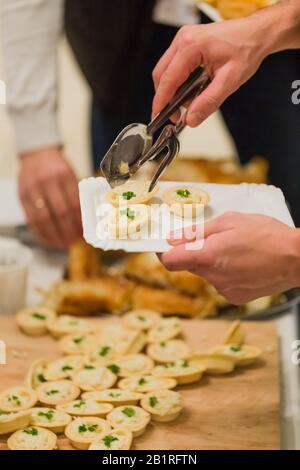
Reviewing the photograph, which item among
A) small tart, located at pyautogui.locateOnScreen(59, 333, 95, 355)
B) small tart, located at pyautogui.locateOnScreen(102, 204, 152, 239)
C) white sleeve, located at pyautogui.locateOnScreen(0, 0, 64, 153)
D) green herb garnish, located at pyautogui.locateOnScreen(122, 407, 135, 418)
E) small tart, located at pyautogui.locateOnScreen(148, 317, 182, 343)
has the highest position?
white sleeve, located at pyautogui.locateOnScreen(0, 0, 64, 153)

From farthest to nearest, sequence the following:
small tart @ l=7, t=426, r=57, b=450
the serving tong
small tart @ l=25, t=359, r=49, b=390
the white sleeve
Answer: the white sleeve
small tart @ l=25, t=359, r=49, b=390
small tart @ l=7, t=426, r=57, b=450
the serving tong

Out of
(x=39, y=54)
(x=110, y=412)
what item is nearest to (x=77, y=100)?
(x=39, y=54)

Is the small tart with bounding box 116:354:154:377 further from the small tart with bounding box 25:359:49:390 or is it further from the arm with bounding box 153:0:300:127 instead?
the arm with bounding box 153:0:300:127

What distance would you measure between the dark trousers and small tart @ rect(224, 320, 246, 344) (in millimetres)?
221

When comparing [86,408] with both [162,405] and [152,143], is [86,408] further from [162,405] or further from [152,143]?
[152,143]

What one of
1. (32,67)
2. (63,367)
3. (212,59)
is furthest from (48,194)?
(212,59)

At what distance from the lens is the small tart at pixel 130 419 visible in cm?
99

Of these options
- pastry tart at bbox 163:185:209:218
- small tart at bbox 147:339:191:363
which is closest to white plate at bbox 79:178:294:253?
pastry tart at bbox 163:185:209:218

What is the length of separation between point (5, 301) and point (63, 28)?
1.30ft

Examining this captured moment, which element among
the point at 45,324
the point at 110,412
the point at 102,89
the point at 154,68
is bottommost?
the point at 110,412

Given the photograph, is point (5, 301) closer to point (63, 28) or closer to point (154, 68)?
point (63, 28)

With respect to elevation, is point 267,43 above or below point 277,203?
above

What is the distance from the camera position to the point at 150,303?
1304 millimetres

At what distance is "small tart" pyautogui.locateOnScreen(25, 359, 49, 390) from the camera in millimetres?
Answer: 1061
